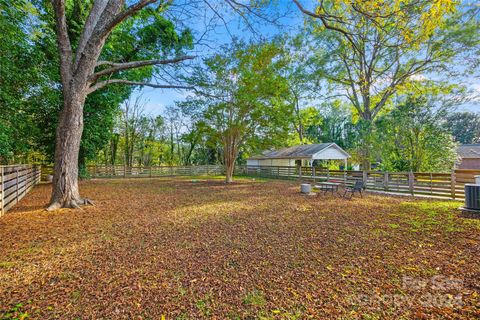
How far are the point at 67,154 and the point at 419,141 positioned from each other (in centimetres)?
1626

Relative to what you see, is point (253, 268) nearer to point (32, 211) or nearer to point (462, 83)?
point (32, 211)

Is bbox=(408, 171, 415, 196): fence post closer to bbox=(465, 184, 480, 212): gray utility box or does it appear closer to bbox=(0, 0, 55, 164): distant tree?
bbox=(465, 184, 480, 212): gray utility box

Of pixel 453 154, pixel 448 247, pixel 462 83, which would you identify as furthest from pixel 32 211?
pixel 462 83

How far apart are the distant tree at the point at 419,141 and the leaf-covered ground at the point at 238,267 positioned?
7812 millimetres

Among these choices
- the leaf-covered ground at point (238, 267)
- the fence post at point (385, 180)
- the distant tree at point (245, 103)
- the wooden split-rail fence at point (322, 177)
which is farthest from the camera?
the distant tree at point (245, 103)

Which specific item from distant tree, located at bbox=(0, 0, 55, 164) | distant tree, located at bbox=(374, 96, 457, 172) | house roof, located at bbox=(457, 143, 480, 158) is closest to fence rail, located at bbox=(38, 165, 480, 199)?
distant tree, located at bbox=(374, 96, 457, 172)

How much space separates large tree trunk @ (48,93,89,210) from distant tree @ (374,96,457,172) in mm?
15585

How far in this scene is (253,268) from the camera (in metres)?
2.98

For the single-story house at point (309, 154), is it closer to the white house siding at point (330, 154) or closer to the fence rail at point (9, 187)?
the white house siding at point (330, 154)

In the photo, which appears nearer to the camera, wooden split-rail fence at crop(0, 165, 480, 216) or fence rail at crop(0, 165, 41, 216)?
fence rail at crop(0, 165, 41, 216)

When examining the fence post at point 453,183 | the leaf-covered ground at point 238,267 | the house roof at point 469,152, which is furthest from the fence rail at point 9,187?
the house roof at point 469,152

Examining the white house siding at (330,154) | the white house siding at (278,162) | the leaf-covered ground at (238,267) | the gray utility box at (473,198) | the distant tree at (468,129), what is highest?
the distant tree at (468,129)

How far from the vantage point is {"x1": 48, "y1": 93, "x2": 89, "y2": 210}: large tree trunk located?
20.1 feet

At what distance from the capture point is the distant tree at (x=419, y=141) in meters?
11.5
